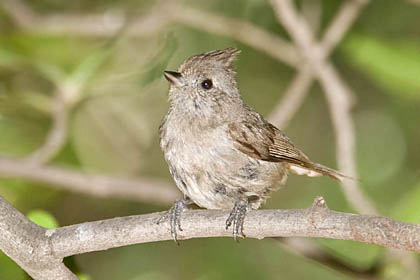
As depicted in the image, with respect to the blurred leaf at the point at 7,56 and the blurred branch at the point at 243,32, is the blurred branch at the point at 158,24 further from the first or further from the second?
the blurred leaf at the point at 7,56

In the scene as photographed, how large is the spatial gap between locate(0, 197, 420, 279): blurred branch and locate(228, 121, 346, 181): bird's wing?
692mm

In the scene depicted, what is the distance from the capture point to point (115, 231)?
10.1 feet

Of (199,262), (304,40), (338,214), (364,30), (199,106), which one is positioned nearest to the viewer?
(338,214)

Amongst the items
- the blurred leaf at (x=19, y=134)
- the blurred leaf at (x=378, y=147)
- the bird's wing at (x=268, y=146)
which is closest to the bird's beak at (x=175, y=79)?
the bird's wing at (x=268, y=146)

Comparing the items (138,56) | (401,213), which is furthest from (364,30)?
(401,213)

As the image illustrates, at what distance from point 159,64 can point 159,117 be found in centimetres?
209

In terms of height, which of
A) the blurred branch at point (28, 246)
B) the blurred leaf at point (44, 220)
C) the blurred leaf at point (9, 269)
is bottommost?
the blurred branch at point (28, 246)

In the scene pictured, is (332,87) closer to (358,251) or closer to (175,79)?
(358,251)

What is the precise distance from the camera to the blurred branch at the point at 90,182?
4.83 m

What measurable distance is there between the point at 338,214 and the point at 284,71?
4298 millimetres

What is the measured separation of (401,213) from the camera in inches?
166

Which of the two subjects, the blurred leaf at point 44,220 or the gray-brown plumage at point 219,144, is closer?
the blurred leaf at point 44,220

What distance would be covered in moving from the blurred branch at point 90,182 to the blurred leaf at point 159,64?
0.83 meters

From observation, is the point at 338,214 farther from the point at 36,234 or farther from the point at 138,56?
the point at 138,56
